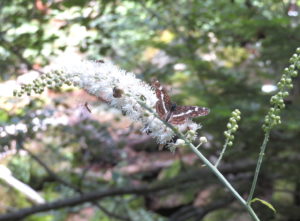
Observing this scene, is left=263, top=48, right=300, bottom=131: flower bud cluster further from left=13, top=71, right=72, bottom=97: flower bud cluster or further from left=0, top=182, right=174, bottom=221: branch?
left=0, top=182, right=174, bottom=221: branch

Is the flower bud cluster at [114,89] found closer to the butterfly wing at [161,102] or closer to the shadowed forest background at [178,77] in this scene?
the butterfly wing at [161,102]

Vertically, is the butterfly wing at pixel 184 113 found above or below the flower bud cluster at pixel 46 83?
below

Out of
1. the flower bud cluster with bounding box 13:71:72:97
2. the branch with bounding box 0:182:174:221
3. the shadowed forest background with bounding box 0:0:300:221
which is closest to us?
the flower bud cluster with bounding box 13:71:72:97

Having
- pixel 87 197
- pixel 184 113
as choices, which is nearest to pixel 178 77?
pixel 87 197

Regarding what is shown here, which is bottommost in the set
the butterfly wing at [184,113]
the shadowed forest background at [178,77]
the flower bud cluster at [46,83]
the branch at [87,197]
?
the butterfly wing at [184,113]

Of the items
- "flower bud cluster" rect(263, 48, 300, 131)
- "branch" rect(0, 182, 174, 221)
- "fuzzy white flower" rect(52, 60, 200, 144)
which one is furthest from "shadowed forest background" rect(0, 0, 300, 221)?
"flower bud cluster" rect(263, 48, 300, 131)

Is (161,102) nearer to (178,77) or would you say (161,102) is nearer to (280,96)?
(280,96)

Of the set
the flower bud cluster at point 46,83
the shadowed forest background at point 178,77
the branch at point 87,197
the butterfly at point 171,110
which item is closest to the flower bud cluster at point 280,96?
the butterfly at point 171,110
